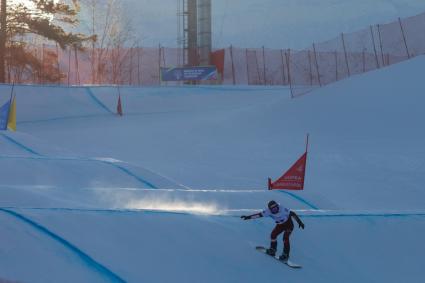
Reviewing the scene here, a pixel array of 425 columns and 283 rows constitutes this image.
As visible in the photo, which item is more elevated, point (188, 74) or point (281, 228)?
point (188, 74)

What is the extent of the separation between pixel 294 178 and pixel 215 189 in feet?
6.57

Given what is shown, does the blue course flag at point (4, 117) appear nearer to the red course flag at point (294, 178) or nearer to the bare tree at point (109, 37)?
the red course flag at point (294, 178)

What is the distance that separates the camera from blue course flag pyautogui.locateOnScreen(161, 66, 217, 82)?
27.0 metres

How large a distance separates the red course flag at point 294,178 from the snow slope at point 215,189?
0.67ft

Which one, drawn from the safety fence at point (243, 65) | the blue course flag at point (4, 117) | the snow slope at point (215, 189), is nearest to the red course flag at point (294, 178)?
the snow slope at point (215, 189)

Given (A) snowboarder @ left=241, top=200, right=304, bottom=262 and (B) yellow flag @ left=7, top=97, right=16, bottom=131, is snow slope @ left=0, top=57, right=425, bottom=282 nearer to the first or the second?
(A) snowboarder @ left=241, top=200, right=304, bottom=262

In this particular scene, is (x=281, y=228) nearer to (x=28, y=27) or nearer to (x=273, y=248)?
(x=273, y=248)

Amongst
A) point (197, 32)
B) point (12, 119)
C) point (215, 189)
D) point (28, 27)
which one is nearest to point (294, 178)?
point (215, 189)

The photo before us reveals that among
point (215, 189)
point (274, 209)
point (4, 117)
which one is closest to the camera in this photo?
point (274, 209)

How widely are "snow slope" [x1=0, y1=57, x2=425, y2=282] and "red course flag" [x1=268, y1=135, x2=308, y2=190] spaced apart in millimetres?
204

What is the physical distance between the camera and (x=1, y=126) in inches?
442

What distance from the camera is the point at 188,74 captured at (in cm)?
2708

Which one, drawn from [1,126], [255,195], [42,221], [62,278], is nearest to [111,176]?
[255,195]

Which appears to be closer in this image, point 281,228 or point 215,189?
point 281,228
